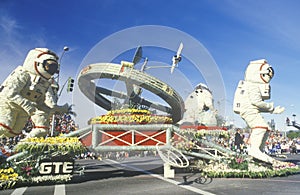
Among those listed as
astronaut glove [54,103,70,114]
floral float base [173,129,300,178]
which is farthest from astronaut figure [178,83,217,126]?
astronaut glove [54,103,70,114]

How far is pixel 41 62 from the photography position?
34.7 ft

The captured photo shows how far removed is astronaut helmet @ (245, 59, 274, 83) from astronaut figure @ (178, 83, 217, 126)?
4140 millimetres

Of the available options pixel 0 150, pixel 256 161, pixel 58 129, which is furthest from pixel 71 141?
pixel 58 129

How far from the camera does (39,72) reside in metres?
10.6

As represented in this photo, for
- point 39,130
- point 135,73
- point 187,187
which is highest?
point 135,73

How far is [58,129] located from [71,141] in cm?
1675

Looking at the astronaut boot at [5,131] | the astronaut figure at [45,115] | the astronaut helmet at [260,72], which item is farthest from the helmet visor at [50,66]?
the astronaut helmet at [260,72]

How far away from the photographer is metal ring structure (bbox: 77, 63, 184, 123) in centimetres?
1034

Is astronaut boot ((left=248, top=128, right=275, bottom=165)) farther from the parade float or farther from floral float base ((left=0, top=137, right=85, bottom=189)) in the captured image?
floral float base ((left=0, top=137, right=85, bottom=189))

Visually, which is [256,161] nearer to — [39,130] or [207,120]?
[207,120]

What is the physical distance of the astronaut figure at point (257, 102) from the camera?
1184 centimetres

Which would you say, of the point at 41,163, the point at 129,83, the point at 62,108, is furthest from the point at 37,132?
the point at 129,83

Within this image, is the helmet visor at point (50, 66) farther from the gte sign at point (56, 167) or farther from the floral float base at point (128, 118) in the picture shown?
the gte sign at point (56, 167)

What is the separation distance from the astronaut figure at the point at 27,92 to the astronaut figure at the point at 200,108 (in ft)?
25.5
